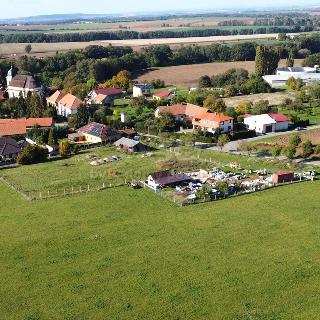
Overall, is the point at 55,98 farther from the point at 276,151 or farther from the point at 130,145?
the point at 276,151

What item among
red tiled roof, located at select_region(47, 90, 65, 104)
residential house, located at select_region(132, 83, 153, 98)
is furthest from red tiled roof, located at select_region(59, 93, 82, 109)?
residential house, located at select_region(132, 83, 153, 98)

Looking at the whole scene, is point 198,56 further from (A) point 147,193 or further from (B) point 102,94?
(A) point 147,193

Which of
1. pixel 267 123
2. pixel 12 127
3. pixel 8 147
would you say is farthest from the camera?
pixel 12 127

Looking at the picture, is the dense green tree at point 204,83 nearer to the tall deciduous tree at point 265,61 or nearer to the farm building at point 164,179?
the tall deciduous tree at point 265,61

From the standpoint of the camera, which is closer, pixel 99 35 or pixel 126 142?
pixel 126 142

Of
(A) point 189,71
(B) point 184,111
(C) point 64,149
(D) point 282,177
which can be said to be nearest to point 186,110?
(B) point 184,111

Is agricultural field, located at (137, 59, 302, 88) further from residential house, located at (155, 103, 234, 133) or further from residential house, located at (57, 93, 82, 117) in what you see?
residential house, located at (155, 103, 234, 133)

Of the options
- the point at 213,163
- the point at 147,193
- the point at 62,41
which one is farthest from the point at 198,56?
the point at 147,193

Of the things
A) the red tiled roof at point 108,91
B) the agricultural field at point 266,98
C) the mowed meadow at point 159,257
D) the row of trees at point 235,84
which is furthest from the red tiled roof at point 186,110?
the mowed meadow at point 159,257
